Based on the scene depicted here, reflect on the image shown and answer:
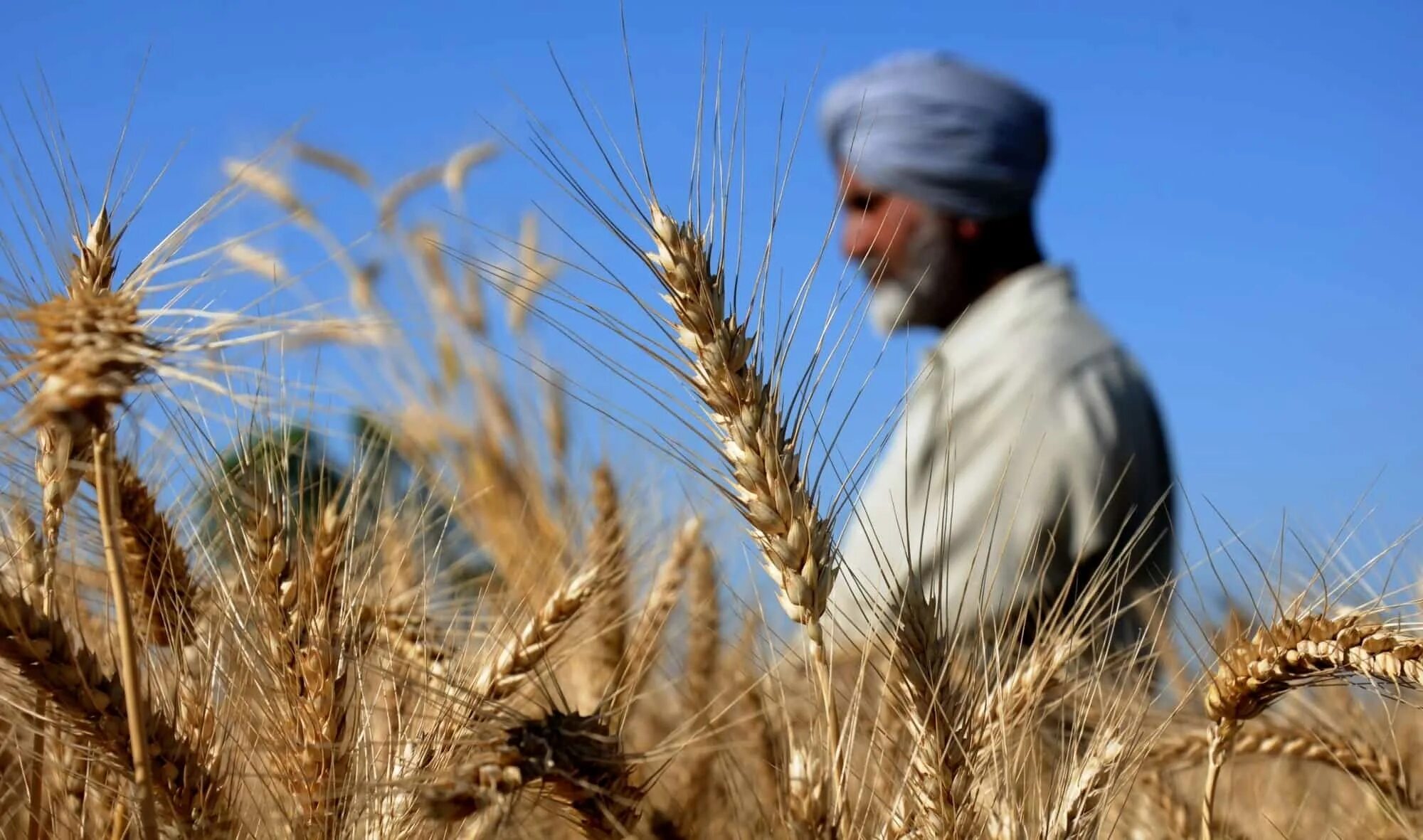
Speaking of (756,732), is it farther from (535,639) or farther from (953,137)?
(953,137)

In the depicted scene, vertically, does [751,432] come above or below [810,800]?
above

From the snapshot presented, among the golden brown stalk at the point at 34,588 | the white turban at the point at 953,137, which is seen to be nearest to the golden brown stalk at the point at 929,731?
the golden brown stalk at the point at 34,588

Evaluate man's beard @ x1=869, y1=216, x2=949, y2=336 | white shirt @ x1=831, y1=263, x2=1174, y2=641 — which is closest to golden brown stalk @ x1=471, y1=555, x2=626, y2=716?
white shirt @ x1=831, y1=263, x2=1174, y2=641

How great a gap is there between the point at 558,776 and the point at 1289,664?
60 centimetres

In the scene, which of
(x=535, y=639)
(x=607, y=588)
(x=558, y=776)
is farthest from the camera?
(x=607, y=588)

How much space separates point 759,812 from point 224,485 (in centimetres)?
56

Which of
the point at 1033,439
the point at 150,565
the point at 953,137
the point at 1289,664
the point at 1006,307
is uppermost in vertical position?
the point at 953,137

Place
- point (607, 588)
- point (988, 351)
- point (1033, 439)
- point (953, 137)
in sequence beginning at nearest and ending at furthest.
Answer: point (607, 588), point (1033, 439), point (988, 351), point (953, 137)

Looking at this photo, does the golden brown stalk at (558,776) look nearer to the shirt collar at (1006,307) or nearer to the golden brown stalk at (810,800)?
the golden brown stalk at (810,800)

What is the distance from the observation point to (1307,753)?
47.7 inches

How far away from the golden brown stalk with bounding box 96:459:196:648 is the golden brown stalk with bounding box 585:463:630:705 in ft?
1.56

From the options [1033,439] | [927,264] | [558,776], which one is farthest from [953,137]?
[558,776]

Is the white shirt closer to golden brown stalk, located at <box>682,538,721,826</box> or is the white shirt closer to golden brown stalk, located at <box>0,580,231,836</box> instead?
golden brown stalk, located at <box>682,538,721,826</box>

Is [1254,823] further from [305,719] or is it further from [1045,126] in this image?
[1045,126]
